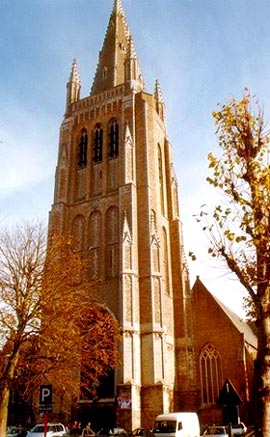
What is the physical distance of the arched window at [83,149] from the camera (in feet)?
117

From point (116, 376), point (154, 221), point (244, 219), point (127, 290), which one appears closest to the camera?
point (244, 219)

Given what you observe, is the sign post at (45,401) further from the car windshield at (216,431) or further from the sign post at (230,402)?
the car windshield at (216,431)

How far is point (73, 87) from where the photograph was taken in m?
40.1

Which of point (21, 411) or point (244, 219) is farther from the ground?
point (244, 219)

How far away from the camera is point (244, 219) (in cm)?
1040

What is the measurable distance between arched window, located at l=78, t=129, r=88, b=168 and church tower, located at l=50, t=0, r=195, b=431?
90 mm

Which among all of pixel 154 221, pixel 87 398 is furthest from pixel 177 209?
pixel 87 398

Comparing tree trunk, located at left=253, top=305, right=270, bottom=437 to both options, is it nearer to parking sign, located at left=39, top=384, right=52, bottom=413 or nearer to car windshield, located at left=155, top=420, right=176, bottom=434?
parking sign, located at left=39, top=384, right=52, bottom=413

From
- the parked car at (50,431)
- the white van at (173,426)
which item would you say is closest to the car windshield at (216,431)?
the white van at (173,426)

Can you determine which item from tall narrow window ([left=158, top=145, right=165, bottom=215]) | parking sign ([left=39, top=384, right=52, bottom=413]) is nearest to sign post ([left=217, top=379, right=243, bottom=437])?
parking sign ([left=39, top=384, right=52, bottom=413])

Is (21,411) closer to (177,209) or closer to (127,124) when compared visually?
(177,209)

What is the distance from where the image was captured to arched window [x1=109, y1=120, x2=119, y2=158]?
3459cm

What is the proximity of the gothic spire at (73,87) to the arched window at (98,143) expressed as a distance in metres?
4.82

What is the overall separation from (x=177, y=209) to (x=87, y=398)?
15.6 m
